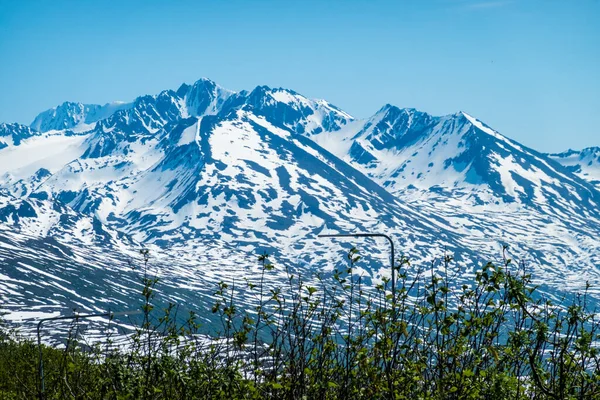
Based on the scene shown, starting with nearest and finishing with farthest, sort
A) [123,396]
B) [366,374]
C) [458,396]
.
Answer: [123,396]
[458,396]
[366,374]

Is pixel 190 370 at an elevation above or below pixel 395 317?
below

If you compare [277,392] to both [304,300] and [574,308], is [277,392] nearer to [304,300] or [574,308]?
[304,300]

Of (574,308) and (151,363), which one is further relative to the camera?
(151,363)

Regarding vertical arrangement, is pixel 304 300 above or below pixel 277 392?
above

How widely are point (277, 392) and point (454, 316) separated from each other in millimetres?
2917

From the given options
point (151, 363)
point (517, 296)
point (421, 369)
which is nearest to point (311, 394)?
point (421, 369)

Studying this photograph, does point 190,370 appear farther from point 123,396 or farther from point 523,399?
point 523,399

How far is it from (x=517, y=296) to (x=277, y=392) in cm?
449

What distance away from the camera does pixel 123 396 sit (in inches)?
353

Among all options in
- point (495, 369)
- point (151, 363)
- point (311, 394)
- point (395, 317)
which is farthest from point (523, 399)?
point (151, 363)

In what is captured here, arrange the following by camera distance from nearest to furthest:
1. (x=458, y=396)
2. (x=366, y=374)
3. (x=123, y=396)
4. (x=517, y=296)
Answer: (x=517, y=296) → (x=123, y=396) → (x=458, y=396) → (x=366, y=374)

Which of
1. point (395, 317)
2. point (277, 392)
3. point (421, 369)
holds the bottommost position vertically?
point (277, 392)

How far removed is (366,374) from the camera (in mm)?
10555

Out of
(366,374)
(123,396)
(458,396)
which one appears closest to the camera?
(123,396)
